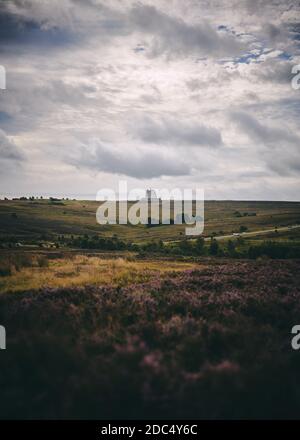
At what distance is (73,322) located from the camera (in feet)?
30.6

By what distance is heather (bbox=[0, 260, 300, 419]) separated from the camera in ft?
20.4

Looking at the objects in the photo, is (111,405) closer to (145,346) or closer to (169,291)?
(145,346)

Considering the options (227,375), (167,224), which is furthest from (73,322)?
(167,224)

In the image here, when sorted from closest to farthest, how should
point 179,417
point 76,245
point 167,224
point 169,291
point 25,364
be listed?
point 179,417 → point 25,364 → point 169,291 → point 76,245 → point 167,224

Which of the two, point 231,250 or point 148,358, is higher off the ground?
point 148,358

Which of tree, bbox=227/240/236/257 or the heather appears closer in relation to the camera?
the heather

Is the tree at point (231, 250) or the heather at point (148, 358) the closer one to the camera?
the heather at point (148, 358)

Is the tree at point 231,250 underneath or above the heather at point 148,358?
underneath

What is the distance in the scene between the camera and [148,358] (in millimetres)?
7020

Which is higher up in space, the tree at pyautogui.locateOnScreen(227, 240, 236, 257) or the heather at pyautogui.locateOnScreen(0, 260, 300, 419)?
the heather at pyautogui.locateOnScreen(0, 260, 300, 419)

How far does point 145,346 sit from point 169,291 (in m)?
5.51

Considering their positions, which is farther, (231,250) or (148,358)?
(231,250)

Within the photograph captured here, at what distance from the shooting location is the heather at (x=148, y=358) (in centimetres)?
622
